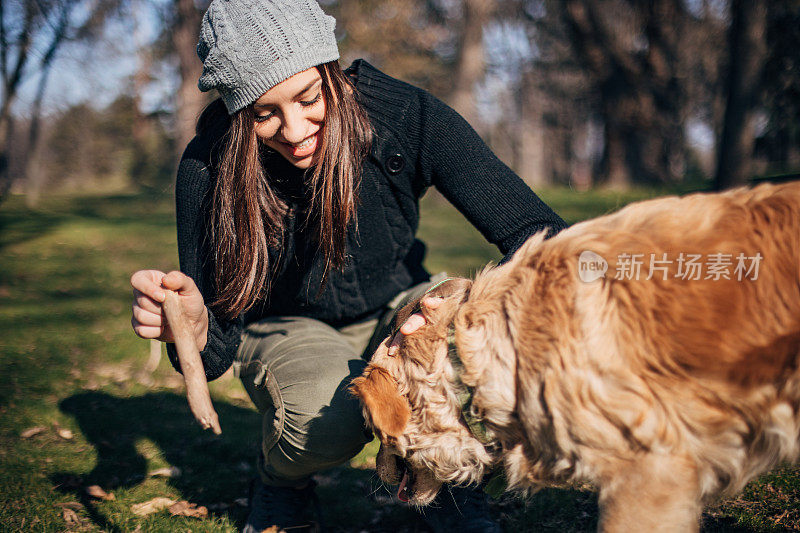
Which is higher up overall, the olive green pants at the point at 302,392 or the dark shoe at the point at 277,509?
the olive green pants at the point at 302,392

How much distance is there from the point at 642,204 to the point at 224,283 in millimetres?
1734

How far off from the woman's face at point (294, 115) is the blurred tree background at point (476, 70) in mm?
6525

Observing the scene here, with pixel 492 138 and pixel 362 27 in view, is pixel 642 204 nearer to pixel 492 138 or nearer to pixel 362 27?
pixel 362 27

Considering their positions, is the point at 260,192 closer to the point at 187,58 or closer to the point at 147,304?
the point at 147,304

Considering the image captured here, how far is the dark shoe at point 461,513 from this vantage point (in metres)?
2.75

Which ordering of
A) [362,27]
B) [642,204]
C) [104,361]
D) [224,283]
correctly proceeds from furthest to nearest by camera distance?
[362,27] → [104,361] → [224,283] → [642,204]

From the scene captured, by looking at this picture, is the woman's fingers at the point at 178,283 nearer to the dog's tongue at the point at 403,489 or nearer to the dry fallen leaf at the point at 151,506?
the dog's tongue at the point at 403,489

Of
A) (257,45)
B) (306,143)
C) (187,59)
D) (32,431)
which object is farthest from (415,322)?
(187,59)

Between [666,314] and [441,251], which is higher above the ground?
[666,314]

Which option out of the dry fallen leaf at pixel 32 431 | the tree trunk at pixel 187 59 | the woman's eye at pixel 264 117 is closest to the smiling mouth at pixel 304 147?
the woman's eye at pixel 264 117

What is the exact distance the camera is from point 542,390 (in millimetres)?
1838

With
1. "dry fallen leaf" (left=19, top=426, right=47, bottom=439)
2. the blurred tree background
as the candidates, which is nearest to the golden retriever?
"dry fallen leaf" (left=19, top=426, right=47, bottom=439)

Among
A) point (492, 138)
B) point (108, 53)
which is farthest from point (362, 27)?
point (492, 138)

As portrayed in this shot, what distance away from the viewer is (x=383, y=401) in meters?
2.11
